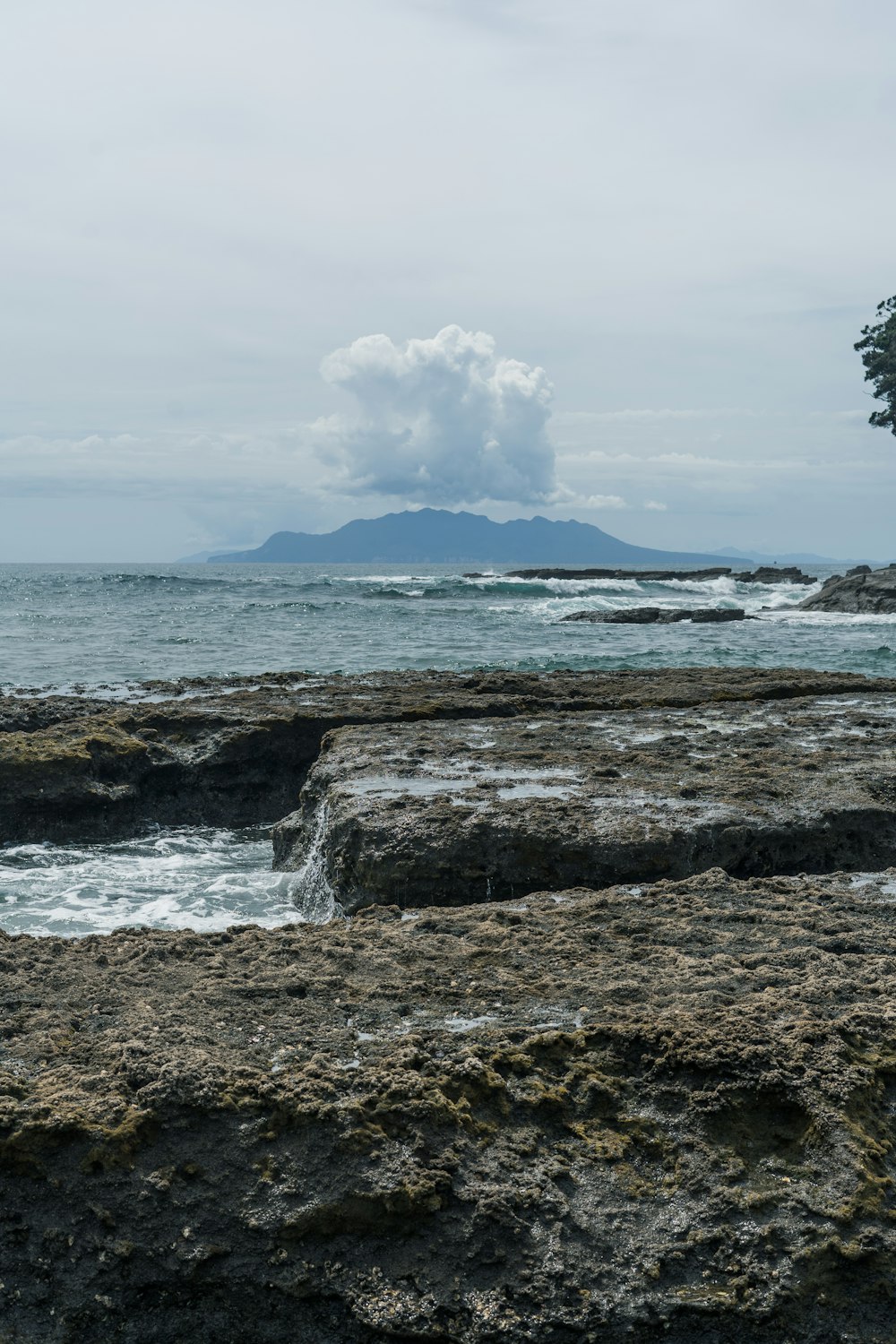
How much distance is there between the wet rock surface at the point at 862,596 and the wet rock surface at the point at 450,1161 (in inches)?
1607

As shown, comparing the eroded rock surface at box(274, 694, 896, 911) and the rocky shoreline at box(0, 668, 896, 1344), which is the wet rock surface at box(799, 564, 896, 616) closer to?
the eroded rock surface at box(274, 694, 896, 911)

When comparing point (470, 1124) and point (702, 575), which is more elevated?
point (702, 575)

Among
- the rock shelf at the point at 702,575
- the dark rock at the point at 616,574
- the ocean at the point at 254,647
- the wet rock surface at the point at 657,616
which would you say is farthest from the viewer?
the dark rock at the point at 616,574

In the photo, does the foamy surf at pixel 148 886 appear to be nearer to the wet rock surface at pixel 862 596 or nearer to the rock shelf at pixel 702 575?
the wet rock surface at pixel 862 596

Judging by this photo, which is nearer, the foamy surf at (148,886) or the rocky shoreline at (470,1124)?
the rocky shoreline at (470,1124)

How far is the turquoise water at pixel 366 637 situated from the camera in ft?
72.9

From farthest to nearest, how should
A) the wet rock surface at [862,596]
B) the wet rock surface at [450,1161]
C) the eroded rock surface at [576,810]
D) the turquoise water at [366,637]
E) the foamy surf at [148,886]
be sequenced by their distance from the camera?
the wet rock surface at [862,596]
the turquoise water at [366,637]
the foamy surf at [148,886]
the eroded rock surface at [576,810]
the wet rock surface at [450,1161]

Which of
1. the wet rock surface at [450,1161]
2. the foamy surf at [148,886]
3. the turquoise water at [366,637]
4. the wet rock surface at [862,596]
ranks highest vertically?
the wet rock surface at [862,596]

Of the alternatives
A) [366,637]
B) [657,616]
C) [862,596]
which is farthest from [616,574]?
[366,637]

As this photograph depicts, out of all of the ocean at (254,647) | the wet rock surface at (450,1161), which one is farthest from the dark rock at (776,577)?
the wet rock surface at (450,1161)

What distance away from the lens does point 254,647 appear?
2661 cm

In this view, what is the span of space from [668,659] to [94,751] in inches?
653

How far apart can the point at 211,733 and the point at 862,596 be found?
38.0 metres

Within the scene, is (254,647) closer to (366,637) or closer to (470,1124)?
(366,637)
